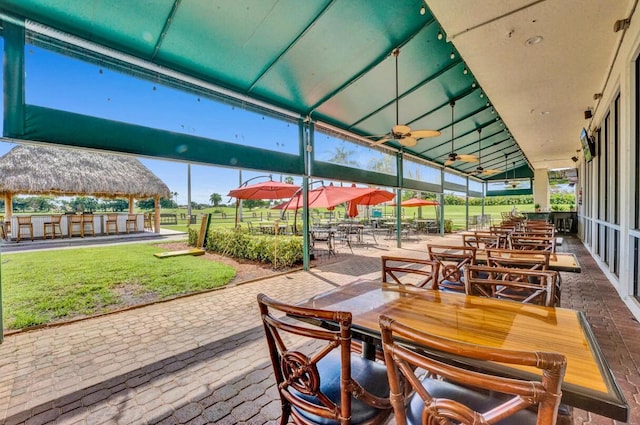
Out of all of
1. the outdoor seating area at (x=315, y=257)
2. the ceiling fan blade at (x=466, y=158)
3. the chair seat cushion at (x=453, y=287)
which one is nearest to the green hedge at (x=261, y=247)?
the outdoor seating area at (x=315, y=257)

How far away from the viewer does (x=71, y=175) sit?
12.2 meters

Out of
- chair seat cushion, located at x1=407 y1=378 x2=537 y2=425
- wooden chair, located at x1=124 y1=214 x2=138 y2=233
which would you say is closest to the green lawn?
chair seat cushion, located at x1=407 y1=378 x2=537 y2=425

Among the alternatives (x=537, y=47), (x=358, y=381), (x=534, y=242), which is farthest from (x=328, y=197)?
(x=358, y=381)

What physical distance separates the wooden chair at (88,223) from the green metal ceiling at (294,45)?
1119 cm

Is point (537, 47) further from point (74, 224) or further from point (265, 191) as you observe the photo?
point (74, 224)

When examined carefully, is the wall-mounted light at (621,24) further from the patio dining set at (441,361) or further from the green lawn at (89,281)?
the green lawn at (89,281)

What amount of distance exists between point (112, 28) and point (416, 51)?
4.44 metres

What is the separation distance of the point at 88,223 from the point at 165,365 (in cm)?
1301

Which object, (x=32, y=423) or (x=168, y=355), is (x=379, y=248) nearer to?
(x=168, y=355)

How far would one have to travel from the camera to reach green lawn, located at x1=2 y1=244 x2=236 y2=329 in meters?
4.26

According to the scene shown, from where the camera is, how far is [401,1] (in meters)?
3.93

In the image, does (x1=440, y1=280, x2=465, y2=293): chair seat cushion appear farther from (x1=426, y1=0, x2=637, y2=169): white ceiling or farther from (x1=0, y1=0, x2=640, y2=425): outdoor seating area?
(x1=426, y1=0, x2=637, y2=169): white ceiling

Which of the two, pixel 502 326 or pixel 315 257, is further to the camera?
pixel 315 257

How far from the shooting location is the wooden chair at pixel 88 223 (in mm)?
12430
